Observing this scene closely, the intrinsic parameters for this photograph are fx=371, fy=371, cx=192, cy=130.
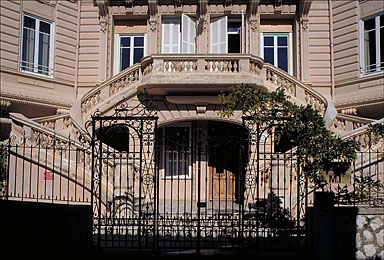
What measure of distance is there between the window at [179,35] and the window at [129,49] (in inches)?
43.4

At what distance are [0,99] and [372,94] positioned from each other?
14.3 meters

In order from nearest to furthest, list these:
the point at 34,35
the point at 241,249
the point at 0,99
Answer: the point at 241,249
the point at 0,99
the point at 34,35

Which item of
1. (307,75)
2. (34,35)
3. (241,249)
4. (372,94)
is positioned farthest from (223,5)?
(241,249)

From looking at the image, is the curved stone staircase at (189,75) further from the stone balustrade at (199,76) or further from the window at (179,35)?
the window at (179,35)

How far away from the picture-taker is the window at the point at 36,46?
15.7 m

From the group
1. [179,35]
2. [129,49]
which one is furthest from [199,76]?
[129,49]

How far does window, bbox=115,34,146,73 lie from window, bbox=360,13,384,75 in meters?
9.56

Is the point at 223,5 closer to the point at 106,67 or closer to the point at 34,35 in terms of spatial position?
the point at 106,67

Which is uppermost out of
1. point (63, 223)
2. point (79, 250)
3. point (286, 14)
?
point (286, 14)

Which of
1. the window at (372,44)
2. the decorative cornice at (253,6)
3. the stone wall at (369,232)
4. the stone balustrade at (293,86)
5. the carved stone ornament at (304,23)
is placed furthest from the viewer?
the carved stone ornament at (304,23)

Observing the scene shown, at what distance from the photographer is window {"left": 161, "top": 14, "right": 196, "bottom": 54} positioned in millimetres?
16453

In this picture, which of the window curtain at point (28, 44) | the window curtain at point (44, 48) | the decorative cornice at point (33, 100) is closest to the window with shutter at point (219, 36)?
the decorative cornice at point (33, 100)

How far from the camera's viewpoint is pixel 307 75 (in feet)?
53.1

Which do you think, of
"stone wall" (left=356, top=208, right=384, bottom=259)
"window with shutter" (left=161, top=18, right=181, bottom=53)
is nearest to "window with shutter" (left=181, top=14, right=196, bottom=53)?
"window with shutter" (left=161, top=18, right=181, bottom=53)
